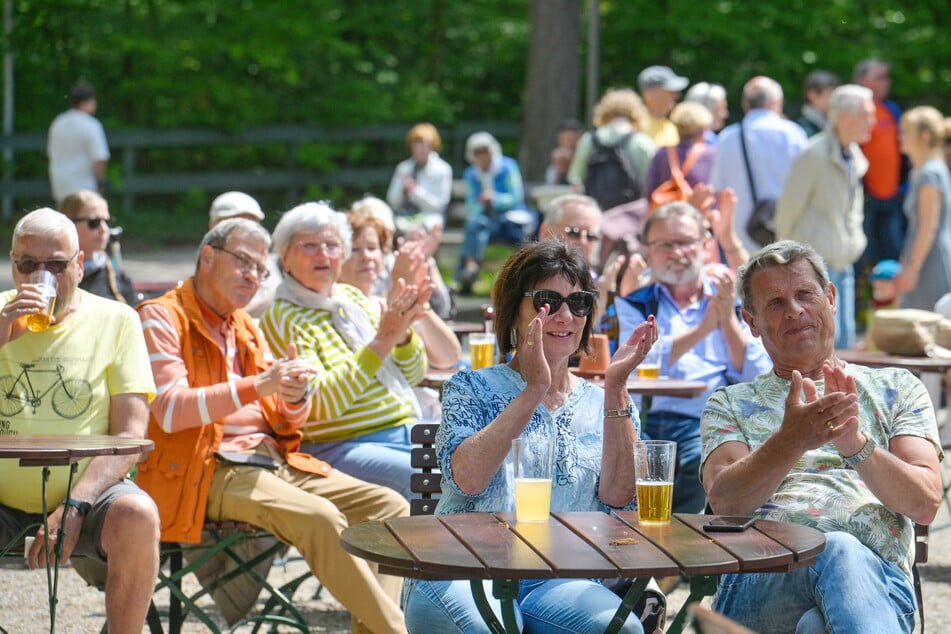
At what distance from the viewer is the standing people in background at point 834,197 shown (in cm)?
855

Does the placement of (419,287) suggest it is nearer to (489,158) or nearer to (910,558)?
(910,558)

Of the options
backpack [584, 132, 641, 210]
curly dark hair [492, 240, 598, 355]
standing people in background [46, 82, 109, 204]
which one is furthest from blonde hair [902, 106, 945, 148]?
standing people in background [46, 82, 109, 204]

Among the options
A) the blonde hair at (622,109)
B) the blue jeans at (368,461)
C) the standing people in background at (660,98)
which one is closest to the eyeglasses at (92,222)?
the blue jeans at (368,461)

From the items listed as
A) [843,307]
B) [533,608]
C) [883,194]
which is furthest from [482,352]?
[883,194]

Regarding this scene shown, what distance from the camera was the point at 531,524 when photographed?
3297mm

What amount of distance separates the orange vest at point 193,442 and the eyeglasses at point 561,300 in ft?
4.47

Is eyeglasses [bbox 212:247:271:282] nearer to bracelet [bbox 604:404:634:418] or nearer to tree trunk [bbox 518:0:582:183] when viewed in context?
bracelet [bbox 604:404:634:418]

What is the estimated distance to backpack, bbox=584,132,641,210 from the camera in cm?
986

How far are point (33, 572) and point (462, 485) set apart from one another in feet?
10.5

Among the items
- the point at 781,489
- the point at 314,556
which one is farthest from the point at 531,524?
the point at 314,556

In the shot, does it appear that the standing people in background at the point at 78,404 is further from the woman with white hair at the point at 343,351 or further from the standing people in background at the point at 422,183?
the standing people in background at the point at 422,183

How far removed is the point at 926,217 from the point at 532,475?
641 centimetres

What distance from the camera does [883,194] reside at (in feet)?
39.5

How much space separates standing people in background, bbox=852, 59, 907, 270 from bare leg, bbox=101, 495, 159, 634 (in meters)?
9.06
